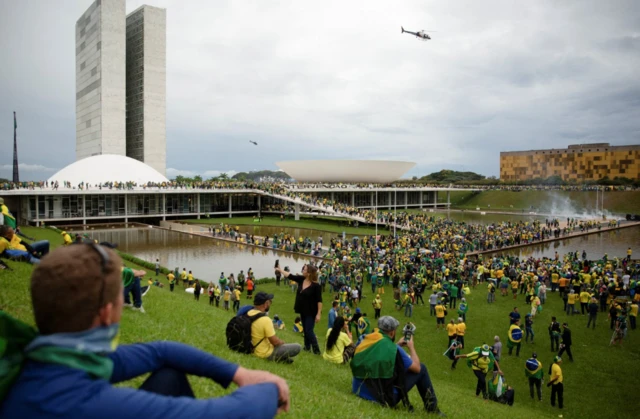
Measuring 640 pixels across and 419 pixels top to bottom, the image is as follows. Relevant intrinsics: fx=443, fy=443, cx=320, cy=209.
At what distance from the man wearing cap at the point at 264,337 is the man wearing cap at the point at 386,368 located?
0.99m

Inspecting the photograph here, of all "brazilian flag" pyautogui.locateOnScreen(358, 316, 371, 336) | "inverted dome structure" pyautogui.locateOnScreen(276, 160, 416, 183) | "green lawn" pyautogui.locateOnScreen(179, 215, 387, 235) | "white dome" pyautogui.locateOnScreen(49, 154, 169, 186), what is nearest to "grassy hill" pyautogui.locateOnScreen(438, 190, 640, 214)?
"inverted dome structure" pyautogui.locateOnScreen(276, 160, 416, 183)

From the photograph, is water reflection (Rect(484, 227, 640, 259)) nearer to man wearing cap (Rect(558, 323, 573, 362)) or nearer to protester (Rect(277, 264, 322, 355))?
man wearing cap (Rect(558, 323, 573, 362))

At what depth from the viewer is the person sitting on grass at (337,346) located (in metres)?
6.06

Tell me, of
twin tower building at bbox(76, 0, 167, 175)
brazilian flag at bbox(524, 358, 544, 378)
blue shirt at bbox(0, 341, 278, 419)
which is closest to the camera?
blue shirt at bbox(0, 341, 278, 419)

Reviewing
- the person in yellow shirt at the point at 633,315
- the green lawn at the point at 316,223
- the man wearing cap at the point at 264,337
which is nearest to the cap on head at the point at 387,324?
the man wearing cap at the point at 264,337

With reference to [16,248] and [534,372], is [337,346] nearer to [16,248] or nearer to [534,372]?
[534,372]

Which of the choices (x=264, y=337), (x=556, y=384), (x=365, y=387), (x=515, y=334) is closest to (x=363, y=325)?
(x=556, y=384)

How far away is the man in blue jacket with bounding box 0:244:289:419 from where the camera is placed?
1.31 m

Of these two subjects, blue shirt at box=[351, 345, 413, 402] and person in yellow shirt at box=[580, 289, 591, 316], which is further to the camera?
person in yellow shirt at box=[580, 289, 591, 316]

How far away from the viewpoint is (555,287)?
55.0ft

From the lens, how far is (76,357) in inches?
54.5

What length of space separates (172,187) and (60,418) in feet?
151

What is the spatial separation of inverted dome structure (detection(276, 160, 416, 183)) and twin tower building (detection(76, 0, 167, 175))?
20689mm

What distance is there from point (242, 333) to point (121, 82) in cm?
6890
